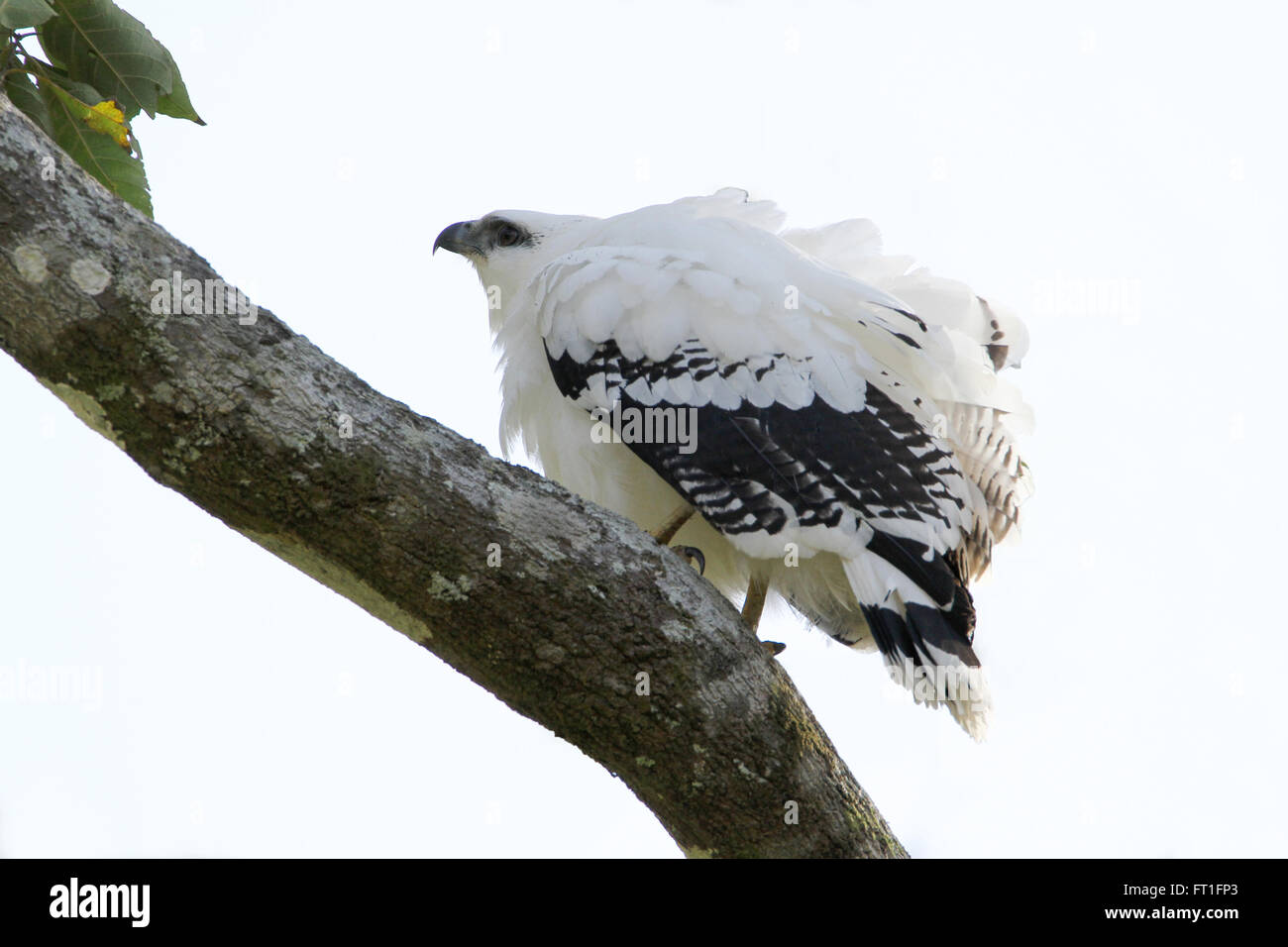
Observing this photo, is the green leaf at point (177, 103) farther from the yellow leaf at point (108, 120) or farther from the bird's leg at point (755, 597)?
the bird's leg at point (755, 597)

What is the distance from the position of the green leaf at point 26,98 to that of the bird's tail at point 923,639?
2952 mm

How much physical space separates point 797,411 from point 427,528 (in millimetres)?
1748

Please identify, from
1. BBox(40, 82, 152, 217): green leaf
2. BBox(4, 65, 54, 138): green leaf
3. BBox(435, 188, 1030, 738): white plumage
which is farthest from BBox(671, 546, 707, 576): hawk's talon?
BBox(4, 65, 54, 138): green leaf

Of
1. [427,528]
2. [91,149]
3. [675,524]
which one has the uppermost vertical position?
[91,149]

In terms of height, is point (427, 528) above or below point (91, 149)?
below

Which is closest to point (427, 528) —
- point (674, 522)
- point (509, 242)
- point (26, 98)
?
point (674, 522)

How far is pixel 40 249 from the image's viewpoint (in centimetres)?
316

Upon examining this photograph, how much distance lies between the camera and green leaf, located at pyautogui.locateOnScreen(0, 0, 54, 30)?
3.59m

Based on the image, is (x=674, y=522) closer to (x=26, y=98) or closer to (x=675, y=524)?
(x=675, y=524)

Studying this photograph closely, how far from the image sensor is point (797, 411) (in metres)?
4.66

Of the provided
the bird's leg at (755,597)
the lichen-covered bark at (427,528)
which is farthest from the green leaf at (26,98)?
the bird's leg at (755,597)

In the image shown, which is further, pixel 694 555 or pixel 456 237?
pixel 456 237

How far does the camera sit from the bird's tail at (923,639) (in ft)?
13.9
